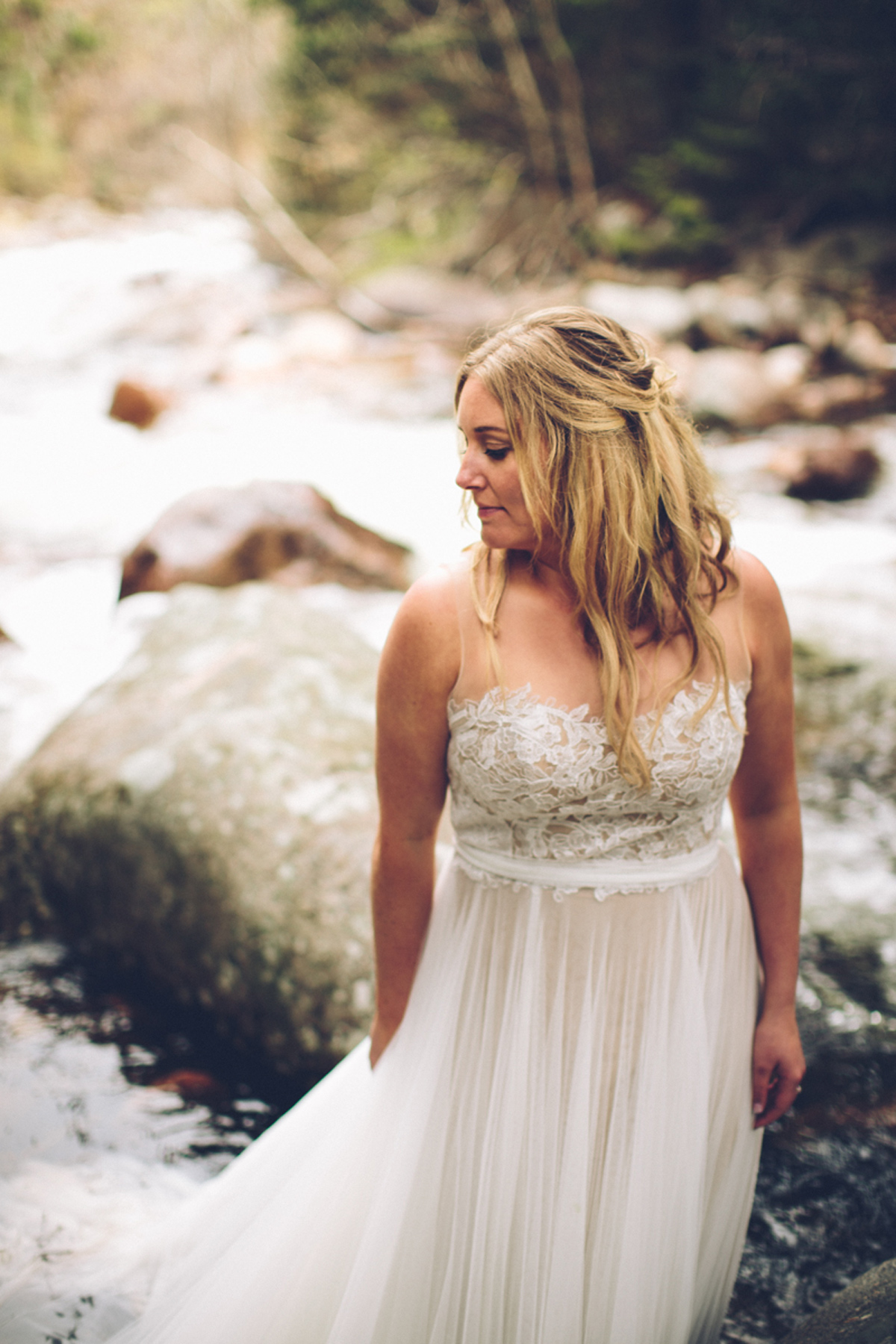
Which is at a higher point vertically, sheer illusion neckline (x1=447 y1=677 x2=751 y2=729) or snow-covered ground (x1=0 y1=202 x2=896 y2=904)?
snow-covered ground (x1=0 y1=202 x2=896 y2=904)

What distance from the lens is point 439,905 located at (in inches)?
70.4

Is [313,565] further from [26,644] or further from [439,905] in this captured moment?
[439,905]

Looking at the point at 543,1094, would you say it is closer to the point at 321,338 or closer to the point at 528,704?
the point at 528,704

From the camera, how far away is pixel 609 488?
149 centimetres

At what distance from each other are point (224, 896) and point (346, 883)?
1.23 ft

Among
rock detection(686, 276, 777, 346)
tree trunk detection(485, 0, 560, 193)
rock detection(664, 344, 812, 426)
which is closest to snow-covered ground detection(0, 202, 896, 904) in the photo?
rock detection(664, 344, 812, 426)

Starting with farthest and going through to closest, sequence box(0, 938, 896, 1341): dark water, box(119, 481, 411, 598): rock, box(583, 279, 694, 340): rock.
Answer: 1. box(583, 279, 694, 340): rock
2. box(119, 481, 411, 598): rock
3. box(0, 938, 896, 1341): dark water

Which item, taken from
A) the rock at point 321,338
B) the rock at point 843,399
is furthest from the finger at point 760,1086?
the rock at point 321,338

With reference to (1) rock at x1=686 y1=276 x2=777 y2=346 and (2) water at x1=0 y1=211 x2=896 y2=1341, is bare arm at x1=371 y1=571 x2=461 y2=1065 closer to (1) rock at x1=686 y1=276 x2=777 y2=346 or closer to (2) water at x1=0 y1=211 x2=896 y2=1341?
(2) water at x1=0 y1=211 x2=896 y2=1341

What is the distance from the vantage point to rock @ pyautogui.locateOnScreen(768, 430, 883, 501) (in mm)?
8008

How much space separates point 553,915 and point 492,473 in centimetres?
78

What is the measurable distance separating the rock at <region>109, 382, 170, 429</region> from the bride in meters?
9.96

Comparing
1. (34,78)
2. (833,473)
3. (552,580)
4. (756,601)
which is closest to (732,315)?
(833,473)

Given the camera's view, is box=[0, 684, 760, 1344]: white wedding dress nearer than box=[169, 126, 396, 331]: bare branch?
Yes
